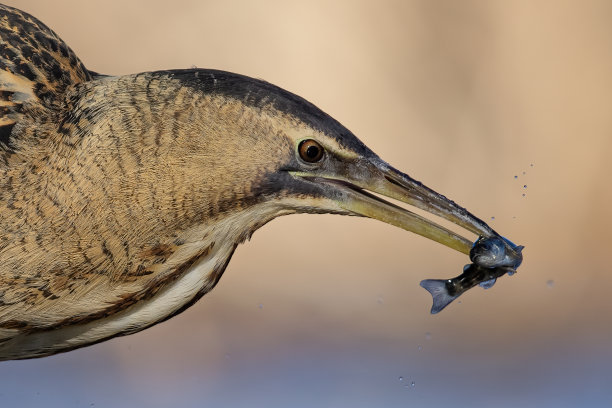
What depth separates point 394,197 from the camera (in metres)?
1.32

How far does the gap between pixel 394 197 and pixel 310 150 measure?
15 centimetres

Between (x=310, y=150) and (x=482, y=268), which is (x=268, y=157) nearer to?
(x=310, y=150)

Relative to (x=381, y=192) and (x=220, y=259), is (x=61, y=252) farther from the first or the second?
(x=381, y=192)

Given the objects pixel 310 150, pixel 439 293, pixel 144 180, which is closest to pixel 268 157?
pixel 310 150

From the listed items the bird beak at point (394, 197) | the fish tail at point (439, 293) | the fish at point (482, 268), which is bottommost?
the fish tail at point (439, 293)

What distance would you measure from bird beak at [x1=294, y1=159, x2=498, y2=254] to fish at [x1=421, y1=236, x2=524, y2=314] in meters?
0.02

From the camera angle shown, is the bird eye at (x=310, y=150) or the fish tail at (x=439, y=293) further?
the fish tail at (x=439, y=293)

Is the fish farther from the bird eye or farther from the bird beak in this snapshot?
the bird eye

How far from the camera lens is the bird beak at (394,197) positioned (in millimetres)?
1307

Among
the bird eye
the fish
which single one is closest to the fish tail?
the fish

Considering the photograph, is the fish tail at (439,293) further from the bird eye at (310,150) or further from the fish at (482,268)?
the bird eye at (310,150)

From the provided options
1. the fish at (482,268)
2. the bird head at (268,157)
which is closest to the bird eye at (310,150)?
the bird head at (268,157)

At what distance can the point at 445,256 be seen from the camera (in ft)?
12.6

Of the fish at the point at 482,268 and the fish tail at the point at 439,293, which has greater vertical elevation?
the fish at the point at 482,268
